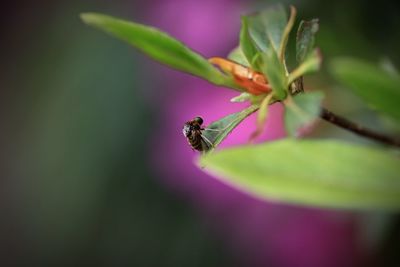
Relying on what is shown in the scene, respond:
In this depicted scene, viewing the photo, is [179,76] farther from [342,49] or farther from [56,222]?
[56,222]

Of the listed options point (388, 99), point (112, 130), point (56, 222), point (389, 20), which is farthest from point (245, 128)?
point (56, 222)

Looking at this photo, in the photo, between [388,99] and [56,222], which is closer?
[388,99]

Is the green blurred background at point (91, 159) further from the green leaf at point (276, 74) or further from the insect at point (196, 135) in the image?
the green leaf at point (276, 74)

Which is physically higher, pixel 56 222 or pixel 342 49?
pixel 342 49

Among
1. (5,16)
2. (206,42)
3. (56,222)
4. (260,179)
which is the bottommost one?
(56,222)

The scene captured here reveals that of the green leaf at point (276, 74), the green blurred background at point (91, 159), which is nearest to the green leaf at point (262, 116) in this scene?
the green leaf at point (276, 74)

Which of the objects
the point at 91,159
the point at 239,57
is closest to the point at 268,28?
the point at 239,57

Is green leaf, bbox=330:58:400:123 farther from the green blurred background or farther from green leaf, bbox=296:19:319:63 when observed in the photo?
the green blurred background

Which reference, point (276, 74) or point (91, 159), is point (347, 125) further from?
point (91, 159)
